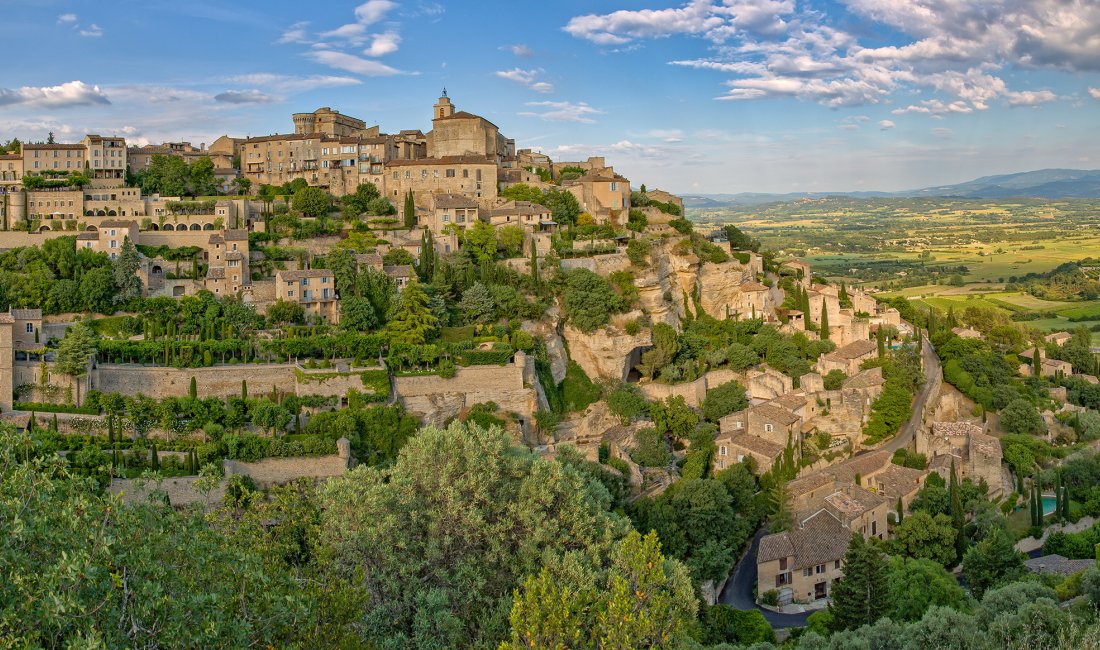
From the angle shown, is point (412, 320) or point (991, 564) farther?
point (412, 320)

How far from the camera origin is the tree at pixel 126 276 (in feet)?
121

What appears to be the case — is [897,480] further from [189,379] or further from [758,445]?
[189,379]

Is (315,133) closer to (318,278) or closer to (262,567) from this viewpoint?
(318,278)

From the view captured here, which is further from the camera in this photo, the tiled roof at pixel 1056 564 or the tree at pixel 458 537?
the tiled roof at pixel 1056 564

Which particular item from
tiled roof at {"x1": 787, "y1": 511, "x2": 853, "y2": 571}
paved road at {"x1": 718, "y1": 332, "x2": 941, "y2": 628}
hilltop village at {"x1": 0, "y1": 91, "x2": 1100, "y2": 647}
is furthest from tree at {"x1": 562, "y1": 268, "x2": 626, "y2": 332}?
tiled roof at {"x1": 787, "y1": 511, "x2": 853, "y2": 571}

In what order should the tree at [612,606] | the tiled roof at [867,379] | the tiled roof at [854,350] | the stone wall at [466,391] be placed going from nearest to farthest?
the tree at [612,606], the stone wall at [466,391], the tiled roof at [867,379], the tiled roof at [854,350]

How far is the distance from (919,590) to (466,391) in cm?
1725

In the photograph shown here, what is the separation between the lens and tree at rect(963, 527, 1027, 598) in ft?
83.7

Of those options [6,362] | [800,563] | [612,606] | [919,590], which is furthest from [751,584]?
[6,362]

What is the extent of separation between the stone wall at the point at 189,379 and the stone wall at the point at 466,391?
14.4 ft

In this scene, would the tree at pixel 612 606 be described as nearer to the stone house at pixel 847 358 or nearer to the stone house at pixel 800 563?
the stone house at pixel 800 563

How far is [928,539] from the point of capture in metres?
28.7

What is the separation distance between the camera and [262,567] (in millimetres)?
13031

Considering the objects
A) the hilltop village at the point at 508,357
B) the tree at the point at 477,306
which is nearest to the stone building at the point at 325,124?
the hilltop village at the point at 508,357
